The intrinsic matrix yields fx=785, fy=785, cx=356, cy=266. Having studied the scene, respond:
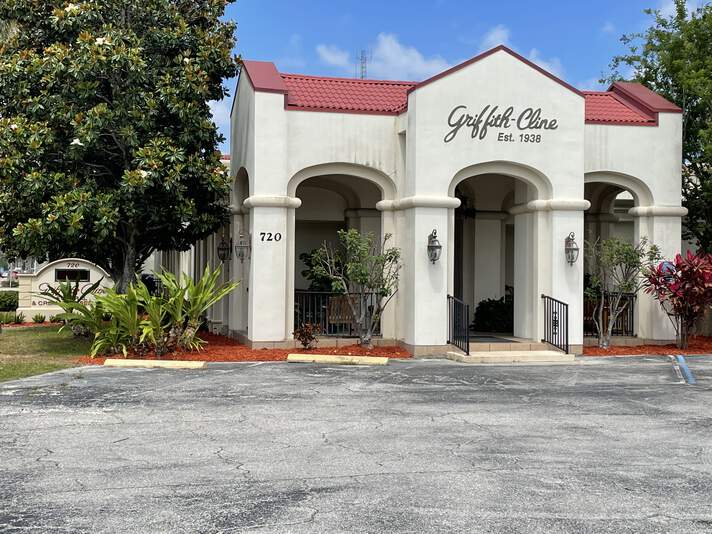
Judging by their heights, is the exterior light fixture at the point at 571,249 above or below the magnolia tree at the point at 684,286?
above

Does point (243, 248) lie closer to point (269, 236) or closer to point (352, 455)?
point (269, 236)

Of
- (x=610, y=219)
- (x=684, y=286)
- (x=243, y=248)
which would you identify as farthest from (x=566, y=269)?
(x=243, y=248)

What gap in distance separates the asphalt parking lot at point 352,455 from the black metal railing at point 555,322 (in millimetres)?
3978

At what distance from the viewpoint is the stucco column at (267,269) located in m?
16.5

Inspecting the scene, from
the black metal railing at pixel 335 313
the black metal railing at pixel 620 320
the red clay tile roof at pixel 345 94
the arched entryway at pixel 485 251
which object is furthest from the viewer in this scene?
the arched entryway at pixel 485 251

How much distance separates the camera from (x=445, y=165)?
53.4ft

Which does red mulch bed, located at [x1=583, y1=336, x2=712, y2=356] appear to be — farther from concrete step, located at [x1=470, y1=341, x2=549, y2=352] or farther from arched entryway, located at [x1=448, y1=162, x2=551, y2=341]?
arched entryway, located at [x1=448, y1=162, x2=551, y2=341]

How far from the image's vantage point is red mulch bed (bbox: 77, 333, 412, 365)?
49.5ft

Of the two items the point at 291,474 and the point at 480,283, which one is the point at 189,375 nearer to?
the point at 291,474

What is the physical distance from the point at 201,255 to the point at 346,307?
928 cm

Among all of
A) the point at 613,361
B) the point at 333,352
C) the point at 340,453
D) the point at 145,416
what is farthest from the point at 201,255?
the point at 340,453

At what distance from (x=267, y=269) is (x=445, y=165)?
169 inches

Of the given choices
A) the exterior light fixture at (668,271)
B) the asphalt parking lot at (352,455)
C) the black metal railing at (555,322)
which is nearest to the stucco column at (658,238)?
the exterior light fixture at (668,271)

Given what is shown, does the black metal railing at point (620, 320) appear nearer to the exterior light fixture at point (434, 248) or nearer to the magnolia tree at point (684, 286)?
the magnolia tree at point (684, 286)
